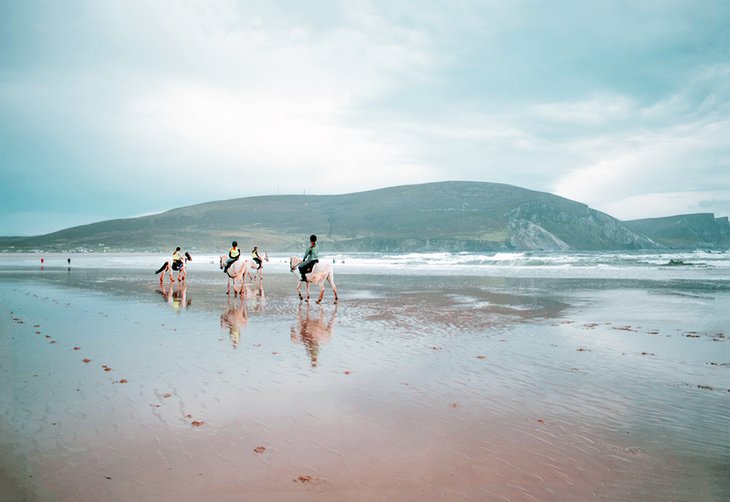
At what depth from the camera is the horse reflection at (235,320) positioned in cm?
1168

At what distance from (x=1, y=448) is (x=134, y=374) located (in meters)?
3.03

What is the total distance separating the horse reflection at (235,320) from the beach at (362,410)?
14cm

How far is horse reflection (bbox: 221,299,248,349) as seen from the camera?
11680mm

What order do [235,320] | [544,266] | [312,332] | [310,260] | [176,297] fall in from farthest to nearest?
[544,266], [176,297], [310,260], [235,320], [312,332]

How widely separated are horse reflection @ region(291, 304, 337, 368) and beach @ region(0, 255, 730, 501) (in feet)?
0.18

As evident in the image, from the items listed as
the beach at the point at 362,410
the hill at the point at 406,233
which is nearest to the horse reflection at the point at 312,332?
the beach at the point at 362,410

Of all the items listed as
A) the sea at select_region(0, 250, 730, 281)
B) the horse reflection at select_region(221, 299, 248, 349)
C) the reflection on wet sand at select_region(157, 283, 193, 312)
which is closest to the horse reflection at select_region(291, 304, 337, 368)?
the horse reflection at select_region(221, 299, 248, 349)

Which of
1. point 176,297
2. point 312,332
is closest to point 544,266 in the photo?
point 176,297

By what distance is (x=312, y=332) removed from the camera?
12344mm

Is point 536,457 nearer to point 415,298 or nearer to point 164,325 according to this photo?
point 164,325

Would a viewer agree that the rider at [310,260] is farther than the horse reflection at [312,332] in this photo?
Yes

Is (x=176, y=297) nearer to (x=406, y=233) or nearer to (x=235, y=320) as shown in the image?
(x=235, y=320)

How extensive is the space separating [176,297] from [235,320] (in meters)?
7.88

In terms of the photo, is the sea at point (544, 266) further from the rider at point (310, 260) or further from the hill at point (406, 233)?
the hill at point (406, 233)
